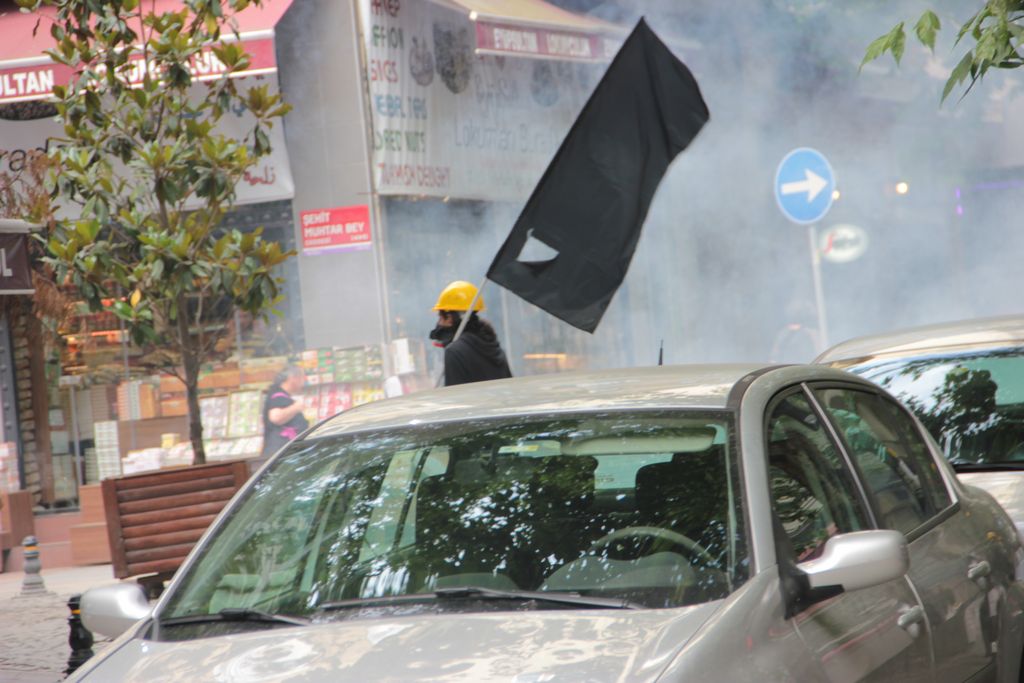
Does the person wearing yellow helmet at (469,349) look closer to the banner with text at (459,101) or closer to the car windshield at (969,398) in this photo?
the car windshield at (969,398)

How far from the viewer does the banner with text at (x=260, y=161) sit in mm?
13352

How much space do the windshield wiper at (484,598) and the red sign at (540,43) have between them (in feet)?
39.3

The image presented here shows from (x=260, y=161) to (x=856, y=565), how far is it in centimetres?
1100

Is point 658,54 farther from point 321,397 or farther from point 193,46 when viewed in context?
point 321,397

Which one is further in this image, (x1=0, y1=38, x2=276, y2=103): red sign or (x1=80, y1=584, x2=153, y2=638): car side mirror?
(x1=0, y1=38, x2=276, y2=103): red sign

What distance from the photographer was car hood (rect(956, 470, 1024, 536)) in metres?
5.12

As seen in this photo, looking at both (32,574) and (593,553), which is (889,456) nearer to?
(593,553)

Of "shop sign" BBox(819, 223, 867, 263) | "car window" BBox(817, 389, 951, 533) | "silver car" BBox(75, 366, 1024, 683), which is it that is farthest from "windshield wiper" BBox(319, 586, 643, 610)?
"shop sign" BBox(819, 223, 867, 263)

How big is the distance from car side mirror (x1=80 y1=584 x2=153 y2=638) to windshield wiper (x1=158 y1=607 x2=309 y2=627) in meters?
0.16

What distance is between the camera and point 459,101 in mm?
14648

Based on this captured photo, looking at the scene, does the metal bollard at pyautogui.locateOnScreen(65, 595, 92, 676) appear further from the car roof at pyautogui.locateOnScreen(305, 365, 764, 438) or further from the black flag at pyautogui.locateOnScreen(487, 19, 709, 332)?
the car roof at pyautogui.locateOnScreen(305, 365, 764, 438)

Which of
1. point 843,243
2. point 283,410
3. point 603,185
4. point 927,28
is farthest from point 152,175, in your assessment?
point 843,243

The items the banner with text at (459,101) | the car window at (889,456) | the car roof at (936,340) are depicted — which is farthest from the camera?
the banner with text at (459,101)

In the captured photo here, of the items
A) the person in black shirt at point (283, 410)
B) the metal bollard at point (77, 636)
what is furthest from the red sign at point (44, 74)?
the metal bollard at point (77, 636)
